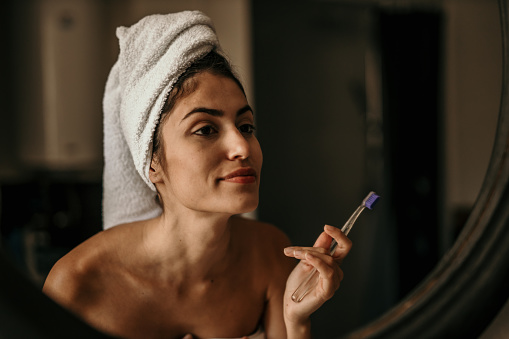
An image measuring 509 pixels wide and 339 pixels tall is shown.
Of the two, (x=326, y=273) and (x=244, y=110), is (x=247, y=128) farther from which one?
(x=326, y=273)

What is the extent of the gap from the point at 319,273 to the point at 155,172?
0.59 ft

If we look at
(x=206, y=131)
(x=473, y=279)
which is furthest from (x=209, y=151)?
(x=473, y=279)

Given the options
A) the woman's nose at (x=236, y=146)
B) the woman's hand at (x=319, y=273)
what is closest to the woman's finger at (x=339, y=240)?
the woman's hand at (x=319, y=273)

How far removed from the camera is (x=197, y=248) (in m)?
0.38

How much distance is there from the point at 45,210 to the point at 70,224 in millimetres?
66

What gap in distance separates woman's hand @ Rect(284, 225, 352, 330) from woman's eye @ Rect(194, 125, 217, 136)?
5.2 inches

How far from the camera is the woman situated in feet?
1.12

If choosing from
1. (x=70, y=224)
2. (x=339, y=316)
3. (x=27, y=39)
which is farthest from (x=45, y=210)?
(x=339, y=316)

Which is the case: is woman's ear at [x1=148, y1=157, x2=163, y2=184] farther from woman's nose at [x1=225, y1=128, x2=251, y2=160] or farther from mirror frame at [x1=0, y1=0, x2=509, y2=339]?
mirror frame at [x1=0, y1=0, x2=509, y2=339]

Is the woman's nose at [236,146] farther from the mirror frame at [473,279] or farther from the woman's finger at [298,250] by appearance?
the mirror frame at [473,279]

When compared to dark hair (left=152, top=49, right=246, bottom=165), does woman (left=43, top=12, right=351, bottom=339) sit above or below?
below

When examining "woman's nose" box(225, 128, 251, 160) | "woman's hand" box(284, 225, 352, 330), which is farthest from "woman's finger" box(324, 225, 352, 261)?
"woman's nose" box(225, 128, 251, 160)

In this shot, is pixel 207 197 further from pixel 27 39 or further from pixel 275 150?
pixel 27 39

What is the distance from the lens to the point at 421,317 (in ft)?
1.34
